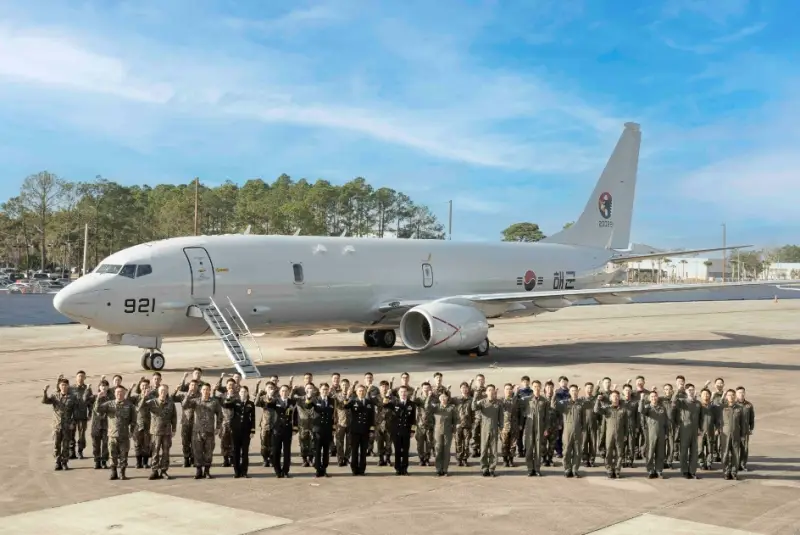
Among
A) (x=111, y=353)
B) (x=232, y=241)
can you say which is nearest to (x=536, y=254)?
(x=232, y=241)

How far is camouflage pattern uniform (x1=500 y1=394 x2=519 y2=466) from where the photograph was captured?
1280cm

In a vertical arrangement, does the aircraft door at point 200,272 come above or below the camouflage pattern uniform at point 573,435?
above

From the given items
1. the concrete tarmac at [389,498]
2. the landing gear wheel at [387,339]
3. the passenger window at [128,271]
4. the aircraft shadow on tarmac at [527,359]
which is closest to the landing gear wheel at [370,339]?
the landing gear wheel at [387,339]

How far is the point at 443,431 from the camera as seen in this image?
12.1 meters

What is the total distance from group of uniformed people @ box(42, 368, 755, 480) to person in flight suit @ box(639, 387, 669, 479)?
15 millimetres

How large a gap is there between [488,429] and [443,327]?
12710 mm

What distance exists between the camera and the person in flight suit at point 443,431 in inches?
475

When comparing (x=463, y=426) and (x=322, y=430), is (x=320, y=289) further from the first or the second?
(x=322, y=430)

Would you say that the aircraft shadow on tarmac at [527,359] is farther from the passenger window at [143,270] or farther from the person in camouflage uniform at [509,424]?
the person in camouflage uniform at [509,424]

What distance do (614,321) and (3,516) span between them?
43156 millimetres

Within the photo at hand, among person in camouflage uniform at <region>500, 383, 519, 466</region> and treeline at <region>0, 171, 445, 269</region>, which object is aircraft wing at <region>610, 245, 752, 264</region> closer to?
person in camouflage uniform at <region>500, 383, 519, 466</region>

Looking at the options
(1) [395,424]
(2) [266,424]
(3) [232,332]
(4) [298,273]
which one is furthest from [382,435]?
(4) [298,273]

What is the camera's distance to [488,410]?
40.2 ft

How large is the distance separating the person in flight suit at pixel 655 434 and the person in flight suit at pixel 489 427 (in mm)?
2253
